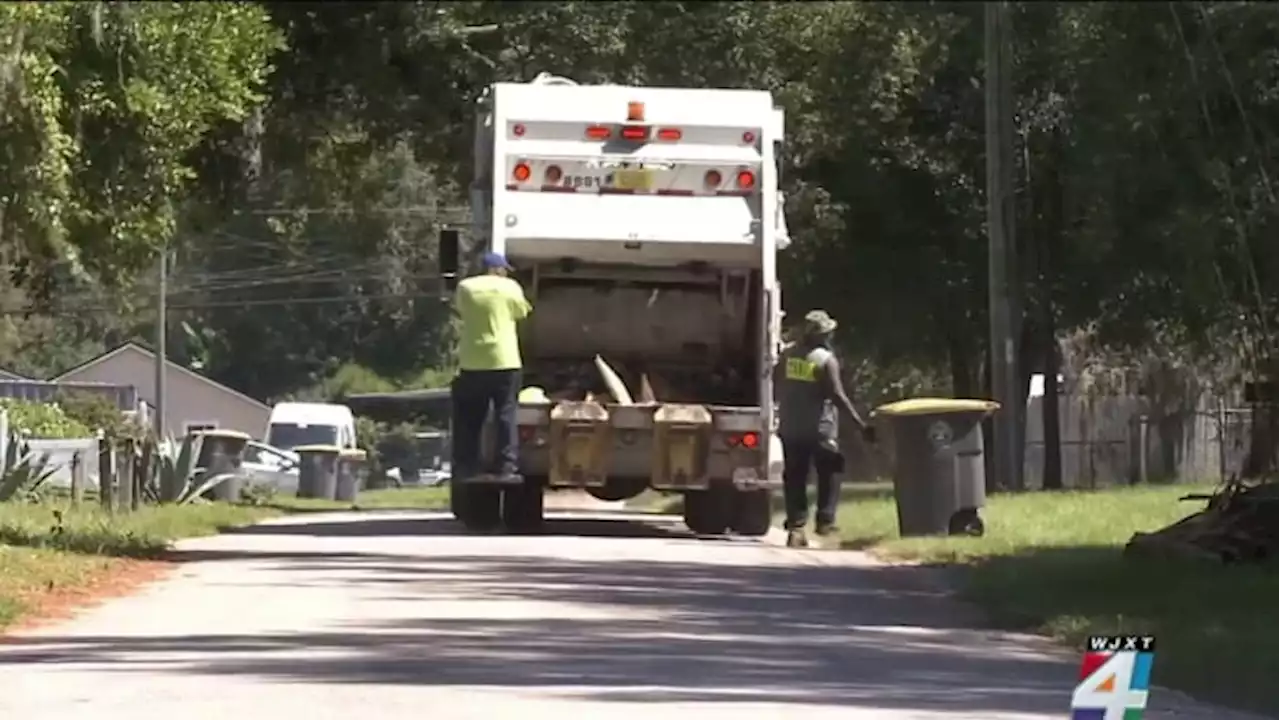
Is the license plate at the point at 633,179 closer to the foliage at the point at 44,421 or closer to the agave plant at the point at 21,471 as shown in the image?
the agave plant at the point at 21,471

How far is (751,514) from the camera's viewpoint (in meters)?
20.2

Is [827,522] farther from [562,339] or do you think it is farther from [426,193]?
[426,193]

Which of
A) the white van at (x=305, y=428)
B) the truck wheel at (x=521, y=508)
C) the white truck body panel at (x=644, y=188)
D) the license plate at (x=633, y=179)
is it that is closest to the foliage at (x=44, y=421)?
the truck wheel at (x=521, y=508)

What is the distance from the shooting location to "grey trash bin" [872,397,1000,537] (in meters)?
18.9

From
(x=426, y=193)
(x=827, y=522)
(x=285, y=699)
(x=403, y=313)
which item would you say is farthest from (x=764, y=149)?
(x=403, y=313)

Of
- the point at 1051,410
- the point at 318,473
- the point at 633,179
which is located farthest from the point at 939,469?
the point at 318,473

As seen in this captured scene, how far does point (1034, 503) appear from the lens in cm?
2378

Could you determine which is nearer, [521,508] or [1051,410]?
[521,508]

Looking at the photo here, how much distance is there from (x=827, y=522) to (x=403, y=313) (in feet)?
140

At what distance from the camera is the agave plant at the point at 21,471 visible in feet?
67.2

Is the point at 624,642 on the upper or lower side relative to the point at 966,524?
lower

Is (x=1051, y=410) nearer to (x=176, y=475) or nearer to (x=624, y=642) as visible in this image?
(x=176, y=475)

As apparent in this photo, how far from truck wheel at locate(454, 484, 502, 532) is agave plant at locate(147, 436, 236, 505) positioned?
5083 mm

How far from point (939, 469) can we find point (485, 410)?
134 inches
